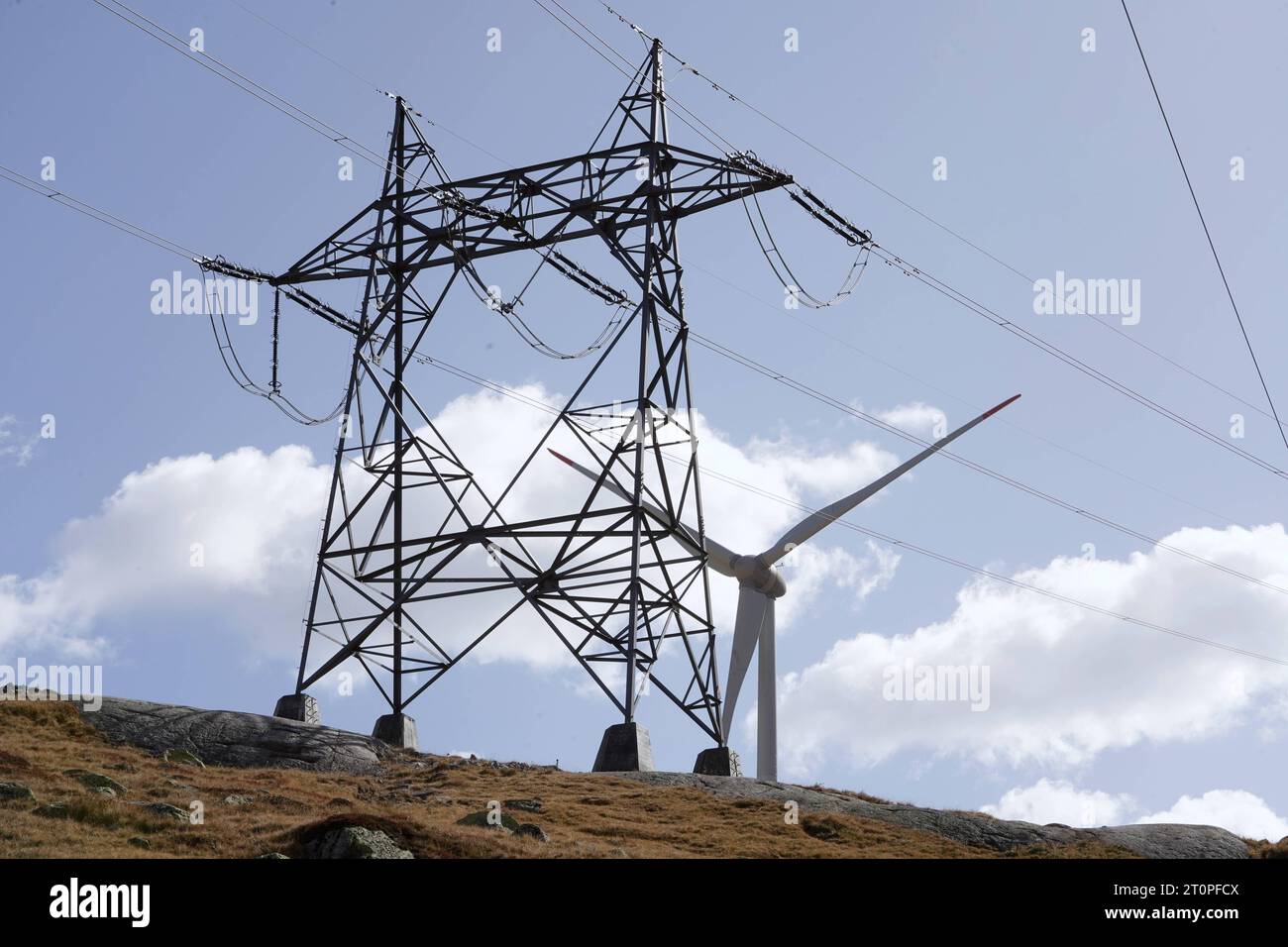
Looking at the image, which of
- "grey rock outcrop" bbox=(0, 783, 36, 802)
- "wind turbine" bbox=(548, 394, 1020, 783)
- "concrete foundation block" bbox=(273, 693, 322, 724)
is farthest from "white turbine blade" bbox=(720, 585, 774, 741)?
"grey rock outcrop" bbox=(0, 783, 36, 802)

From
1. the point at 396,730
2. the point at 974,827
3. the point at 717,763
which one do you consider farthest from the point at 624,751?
the point at 974,827

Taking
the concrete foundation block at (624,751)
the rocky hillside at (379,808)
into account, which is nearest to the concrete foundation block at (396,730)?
the rocky hillside at (379,808)

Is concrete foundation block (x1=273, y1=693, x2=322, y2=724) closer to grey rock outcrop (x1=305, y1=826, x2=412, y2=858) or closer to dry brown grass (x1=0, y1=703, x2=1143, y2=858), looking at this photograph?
dry brown grass (x1=0, y1=703, x2=1143, y2=858)

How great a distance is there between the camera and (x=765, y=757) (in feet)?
153

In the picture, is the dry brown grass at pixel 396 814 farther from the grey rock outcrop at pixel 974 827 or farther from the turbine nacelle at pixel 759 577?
the turbine nacelle at pixel 759 577

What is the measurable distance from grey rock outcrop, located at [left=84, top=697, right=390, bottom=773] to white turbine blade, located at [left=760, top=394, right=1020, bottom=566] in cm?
1778

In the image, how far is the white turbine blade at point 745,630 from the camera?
151ft

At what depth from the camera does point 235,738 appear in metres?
33.4

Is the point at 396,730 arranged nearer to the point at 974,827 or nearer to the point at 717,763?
the point at 717,763
